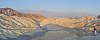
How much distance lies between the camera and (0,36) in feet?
177

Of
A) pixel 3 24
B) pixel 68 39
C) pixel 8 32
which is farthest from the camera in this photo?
pixel 3 24

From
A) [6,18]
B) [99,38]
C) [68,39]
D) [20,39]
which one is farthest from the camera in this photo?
[6,18]

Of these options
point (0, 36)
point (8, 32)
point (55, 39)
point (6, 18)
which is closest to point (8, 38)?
point (0, 36)

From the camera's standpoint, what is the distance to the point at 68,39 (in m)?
42.7

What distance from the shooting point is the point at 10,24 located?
2699 inches

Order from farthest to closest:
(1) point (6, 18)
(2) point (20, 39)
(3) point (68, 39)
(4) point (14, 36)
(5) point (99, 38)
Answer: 1. (1) point (6, 18)
2. (4) point (14, 36)
3. (2) point (20, 39)
4. (3) point (68, 39)
5. (5) point (99, 38)

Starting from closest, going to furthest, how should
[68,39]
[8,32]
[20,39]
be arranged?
[68,39] → [20,39] → [8,32]

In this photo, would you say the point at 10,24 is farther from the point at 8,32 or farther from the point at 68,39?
the point at 68,39

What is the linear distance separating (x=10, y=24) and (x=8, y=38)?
Result: 49.1 ft

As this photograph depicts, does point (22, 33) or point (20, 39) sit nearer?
point (20, 39)

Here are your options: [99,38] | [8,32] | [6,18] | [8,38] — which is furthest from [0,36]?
[99,38]

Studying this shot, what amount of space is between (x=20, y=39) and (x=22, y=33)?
325 inches

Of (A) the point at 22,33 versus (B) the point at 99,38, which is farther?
(A) the point at 22,33

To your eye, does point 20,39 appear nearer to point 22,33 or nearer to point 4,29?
point 22,33
